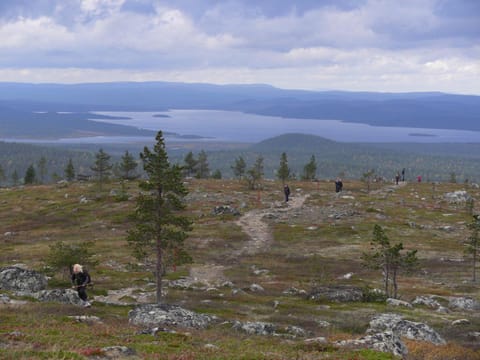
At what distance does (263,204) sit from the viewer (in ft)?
291

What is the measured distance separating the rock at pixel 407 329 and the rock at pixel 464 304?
31.6 ft

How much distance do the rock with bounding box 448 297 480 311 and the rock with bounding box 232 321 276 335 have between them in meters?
15.6

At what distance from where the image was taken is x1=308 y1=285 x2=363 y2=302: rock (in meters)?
35.7

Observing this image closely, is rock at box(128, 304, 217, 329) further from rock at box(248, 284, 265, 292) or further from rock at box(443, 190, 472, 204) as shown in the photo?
rock at box(443, 190, 472, 204)

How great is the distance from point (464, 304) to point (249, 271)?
20476 mm

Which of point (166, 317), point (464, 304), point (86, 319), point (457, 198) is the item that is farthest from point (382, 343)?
point (457, 198)

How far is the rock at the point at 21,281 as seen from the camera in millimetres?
34156

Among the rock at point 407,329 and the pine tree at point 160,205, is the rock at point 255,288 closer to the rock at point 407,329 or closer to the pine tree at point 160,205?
the pine tree at point 160,205

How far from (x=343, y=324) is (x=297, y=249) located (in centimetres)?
3036

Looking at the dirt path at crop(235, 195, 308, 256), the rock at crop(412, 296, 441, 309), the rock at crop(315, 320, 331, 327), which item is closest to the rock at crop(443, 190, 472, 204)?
the dirt path at crop(235, 195, 308, 256)

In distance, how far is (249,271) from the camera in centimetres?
4850

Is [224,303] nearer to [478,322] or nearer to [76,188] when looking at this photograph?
[478,322]

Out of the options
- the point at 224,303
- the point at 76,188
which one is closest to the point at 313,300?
the point at 224,303

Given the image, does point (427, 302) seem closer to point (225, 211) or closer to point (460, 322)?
point (460, 322)
